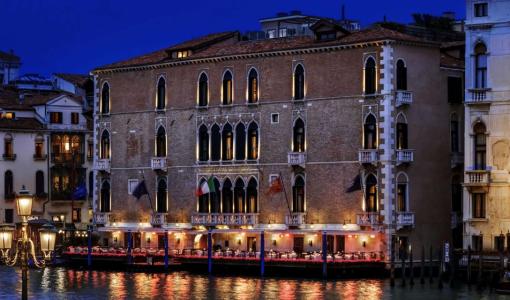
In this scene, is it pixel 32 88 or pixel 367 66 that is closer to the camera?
pixel 367 66

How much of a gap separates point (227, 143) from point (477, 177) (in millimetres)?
12873

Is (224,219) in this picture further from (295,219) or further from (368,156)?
(368,156)

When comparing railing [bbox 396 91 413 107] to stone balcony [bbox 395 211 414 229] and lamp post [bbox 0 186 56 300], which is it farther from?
lamp post [bbox 0 186 56 300]

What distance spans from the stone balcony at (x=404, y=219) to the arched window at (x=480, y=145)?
3.99 metres

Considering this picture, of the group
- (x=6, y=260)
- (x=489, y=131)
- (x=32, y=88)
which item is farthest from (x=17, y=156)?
(x=6, y=260)

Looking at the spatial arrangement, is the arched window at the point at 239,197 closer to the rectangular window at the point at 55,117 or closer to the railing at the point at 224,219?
the railing at the point at 224,219

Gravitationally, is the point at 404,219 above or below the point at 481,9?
below

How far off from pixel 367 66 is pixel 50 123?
2559 centimetres

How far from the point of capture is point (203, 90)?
2354 inches

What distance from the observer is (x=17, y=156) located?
72.8 metres

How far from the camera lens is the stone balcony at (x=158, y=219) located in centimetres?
6075

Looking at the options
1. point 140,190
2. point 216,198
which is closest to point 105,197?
point 140,190

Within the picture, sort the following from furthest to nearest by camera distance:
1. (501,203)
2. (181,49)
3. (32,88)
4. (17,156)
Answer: (32,88) < (17,156) < (181,49) < (501,203)

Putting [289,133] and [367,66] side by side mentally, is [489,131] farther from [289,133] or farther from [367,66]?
[289,133]
